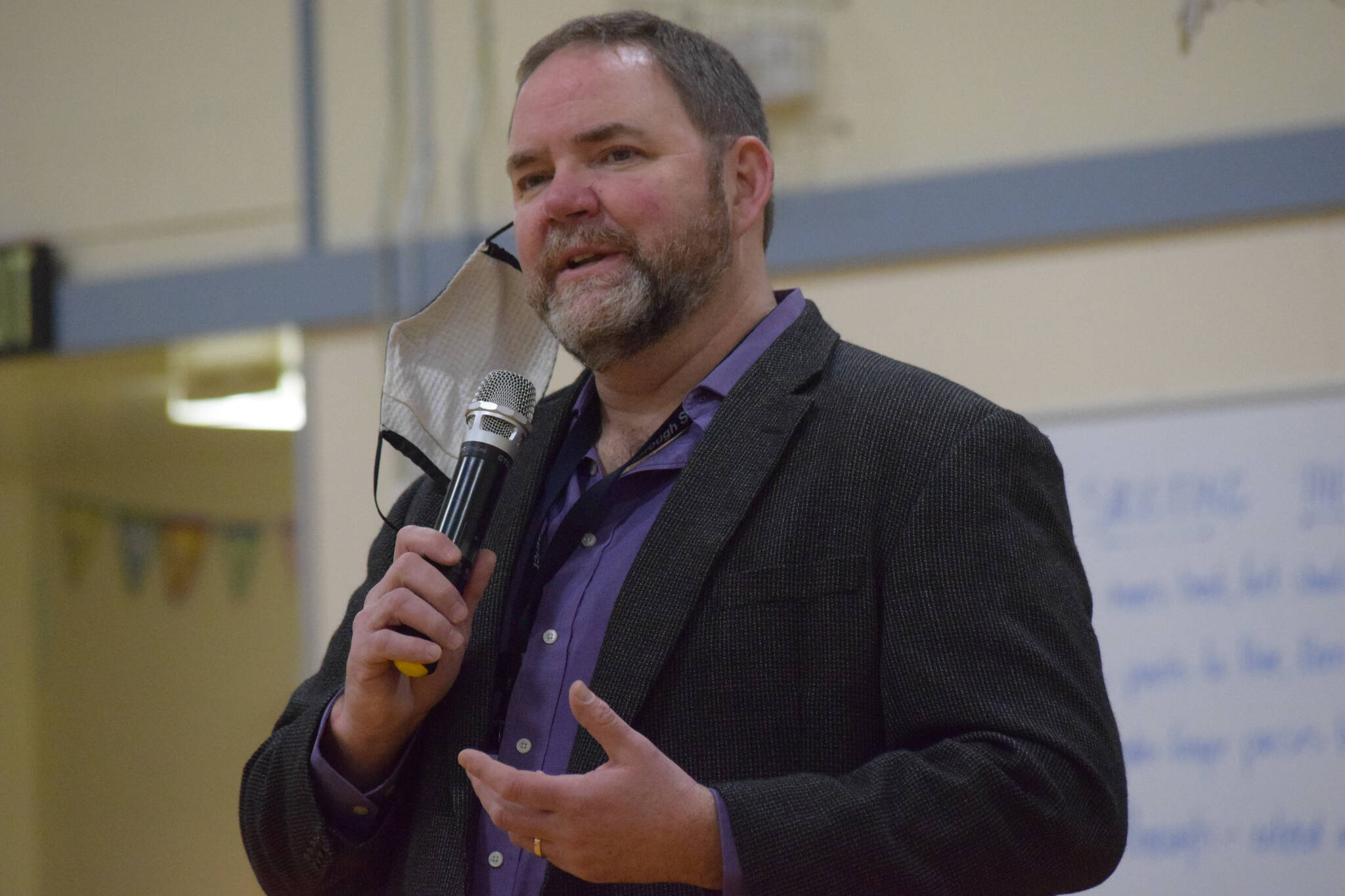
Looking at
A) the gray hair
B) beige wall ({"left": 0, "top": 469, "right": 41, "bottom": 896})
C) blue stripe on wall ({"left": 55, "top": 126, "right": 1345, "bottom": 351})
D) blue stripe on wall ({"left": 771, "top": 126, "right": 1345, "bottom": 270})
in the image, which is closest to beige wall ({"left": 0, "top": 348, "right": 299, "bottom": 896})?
beige wall ({"left": 0, "top": 469, "right": 41, "bottom": 896})

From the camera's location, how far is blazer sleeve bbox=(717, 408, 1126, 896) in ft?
3.18

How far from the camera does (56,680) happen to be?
183 inches

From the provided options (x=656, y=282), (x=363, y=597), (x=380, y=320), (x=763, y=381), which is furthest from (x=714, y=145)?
(x=380, y=320)

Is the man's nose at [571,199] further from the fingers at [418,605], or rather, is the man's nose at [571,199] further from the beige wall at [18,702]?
the beige wall at [18,702]

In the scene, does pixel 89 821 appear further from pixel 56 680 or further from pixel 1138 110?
pixel 1138 110

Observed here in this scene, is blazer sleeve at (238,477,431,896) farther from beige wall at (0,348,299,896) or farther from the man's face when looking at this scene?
beige wall at (0,348,299,896)

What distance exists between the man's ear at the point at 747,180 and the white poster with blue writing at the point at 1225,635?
1.54 metres

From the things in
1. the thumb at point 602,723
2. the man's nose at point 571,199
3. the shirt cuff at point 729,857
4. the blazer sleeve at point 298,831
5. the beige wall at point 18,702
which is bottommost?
the beige wall at point 18,702

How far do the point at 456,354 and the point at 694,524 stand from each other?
414 millimetres

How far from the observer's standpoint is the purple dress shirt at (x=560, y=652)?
3.78 feet

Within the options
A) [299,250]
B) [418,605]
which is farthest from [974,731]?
[299,250]

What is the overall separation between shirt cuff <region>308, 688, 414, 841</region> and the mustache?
0.50 metres

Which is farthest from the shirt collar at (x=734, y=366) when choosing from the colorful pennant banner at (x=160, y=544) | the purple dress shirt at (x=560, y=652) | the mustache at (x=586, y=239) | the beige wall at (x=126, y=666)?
the colorful pennant banner at (x=160, y=544)

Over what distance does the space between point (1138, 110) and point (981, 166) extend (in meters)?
0.36
